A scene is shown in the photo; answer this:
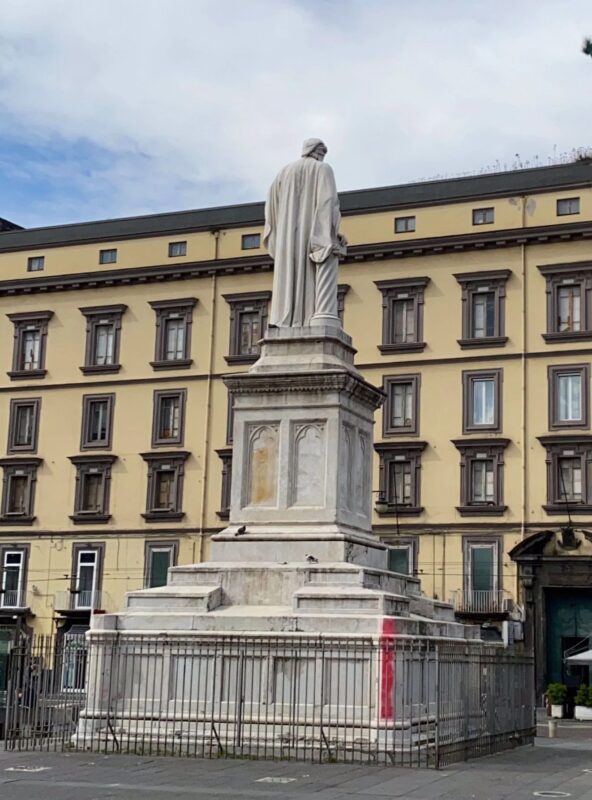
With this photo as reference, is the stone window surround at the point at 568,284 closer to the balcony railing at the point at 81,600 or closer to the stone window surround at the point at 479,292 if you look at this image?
the stone window surround at the point at 479,292

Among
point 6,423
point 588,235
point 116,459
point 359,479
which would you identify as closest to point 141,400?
point 116,459

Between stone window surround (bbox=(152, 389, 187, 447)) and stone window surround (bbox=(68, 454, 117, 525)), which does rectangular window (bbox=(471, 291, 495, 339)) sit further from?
stone window surround (bbox=(68, 454, 117, 525))

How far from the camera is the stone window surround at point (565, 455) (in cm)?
4503

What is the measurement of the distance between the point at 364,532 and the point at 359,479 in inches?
32.0

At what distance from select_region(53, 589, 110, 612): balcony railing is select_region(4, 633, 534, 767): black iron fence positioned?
33598 millimetres

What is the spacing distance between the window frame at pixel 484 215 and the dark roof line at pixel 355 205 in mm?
520

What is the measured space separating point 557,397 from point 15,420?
23.4m

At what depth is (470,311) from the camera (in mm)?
48688

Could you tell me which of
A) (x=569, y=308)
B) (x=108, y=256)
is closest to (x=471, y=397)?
(x=569, y=308)

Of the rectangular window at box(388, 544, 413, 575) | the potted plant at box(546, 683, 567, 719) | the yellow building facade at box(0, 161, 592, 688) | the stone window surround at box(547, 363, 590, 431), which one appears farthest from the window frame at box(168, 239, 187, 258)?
the potted plant at box(546, 683, 567, 719)

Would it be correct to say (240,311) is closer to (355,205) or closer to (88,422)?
(355,205)

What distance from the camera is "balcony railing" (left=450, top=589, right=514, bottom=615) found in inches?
1788

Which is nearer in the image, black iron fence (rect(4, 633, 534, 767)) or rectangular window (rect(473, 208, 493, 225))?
black iron fence (rect(4, 633, 534, 767))

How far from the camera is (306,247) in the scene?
804 inches
